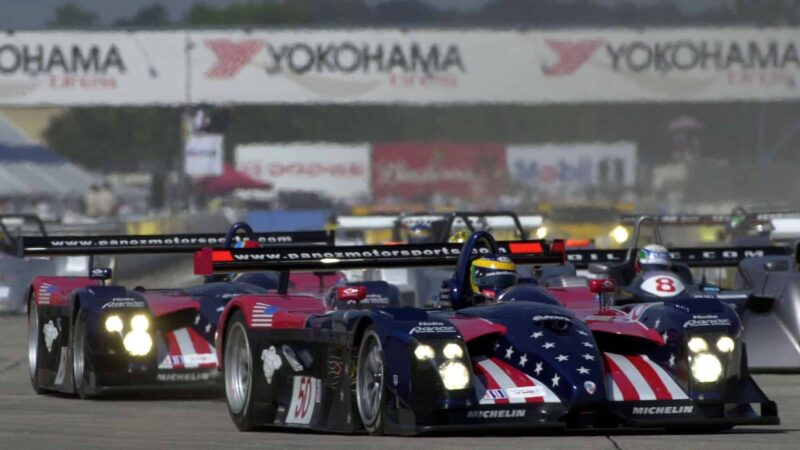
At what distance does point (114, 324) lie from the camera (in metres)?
14.1

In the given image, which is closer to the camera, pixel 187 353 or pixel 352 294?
pixel 352 294

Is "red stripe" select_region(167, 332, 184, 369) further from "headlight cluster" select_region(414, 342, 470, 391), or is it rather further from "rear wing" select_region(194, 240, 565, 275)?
"headlight cluster" select_region(414, 342, 470, 391)

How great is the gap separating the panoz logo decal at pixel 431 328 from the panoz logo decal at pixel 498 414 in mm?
445

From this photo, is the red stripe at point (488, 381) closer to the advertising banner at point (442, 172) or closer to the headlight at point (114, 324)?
the headlight at point (114, 324)

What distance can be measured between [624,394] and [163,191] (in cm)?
4815

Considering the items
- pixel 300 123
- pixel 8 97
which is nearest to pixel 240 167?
pixel 300 123

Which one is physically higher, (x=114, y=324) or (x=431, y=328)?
(x=431, y=328)

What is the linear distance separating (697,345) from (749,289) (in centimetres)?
695

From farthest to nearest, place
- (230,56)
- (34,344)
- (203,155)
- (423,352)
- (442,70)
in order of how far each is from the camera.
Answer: (203,155) → (442,70) → (230,56) → (34,344) → (423,352)

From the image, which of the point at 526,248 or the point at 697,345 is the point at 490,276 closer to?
the point at 526,248

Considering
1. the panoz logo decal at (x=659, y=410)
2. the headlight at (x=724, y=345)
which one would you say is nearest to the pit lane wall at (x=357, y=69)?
the headlight at (x=724, y=345)

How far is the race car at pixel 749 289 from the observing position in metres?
14.8

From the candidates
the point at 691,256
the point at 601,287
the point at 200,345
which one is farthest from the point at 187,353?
the point at 691,256

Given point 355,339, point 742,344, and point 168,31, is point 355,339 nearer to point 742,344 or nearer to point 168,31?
point 742,344
